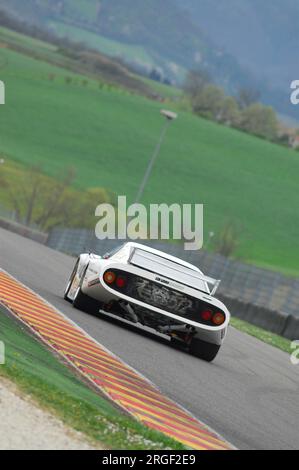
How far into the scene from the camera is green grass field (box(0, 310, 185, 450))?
24.6 ft

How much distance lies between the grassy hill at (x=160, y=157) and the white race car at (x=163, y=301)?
61638 millimetres

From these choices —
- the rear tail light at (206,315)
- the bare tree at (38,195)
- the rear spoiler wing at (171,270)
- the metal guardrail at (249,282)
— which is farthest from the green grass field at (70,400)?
the bare tree at (38,195)

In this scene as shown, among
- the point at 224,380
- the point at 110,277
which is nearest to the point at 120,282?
the point at 110,277

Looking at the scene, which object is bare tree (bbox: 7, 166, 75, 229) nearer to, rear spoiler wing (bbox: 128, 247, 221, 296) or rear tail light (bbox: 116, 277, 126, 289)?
rear spoiler wing (bbox: 128, 247, 221, 296)

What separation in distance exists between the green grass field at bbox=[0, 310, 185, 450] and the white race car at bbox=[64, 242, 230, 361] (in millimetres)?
3871

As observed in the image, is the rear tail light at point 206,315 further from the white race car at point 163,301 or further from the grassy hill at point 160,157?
the grassy hill at point 160,157

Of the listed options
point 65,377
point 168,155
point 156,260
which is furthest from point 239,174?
point 65,377

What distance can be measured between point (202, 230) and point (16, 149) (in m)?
18.5

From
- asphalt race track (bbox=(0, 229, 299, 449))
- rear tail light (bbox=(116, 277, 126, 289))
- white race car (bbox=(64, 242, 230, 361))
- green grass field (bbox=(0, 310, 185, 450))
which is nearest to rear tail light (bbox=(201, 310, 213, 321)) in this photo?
white race car (bbox=(64, 242, 230, 361))

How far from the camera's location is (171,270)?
15492 millimetres

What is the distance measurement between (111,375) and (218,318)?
4.41 meters

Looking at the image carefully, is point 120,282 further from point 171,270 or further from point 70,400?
point 70,400

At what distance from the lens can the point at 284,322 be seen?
92.4ft

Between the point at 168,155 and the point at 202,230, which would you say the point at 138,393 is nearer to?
the point at 202,230
